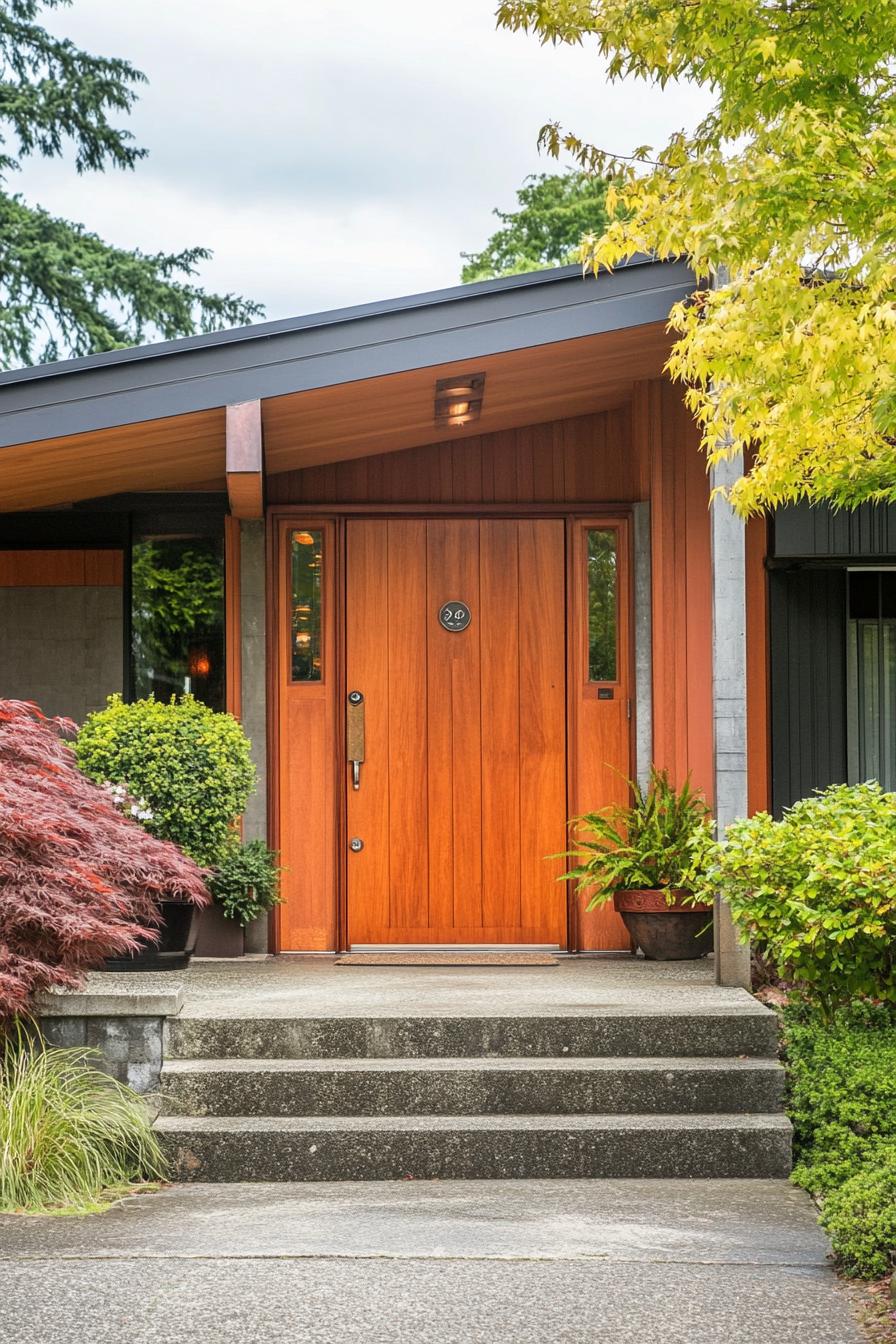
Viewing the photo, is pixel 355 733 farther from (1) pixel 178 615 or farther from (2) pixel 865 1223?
(2) pixel 865 1223

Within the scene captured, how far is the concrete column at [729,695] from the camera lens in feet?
19.2

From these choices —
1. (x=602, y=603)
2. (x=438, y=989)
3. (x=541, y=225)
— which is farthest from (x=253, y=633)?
(x=541, y=225)

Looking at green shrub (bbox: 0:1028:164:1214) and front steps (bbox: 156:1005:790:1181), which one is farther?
front steps (bbox: 156:1005:790:1181)

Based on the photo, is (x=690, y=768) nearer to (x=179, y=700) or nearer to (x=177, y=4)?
(x=179, y=700)

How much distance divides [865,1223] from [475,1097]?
5.17 feet

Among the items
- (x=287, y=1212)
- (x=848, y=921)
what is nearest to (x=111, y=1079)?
(x=287, y=1212)

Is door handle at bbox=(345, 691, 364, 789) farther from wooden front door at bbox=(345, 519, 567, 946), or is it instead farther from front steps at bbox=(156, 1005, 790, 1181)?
front steps at bbox=(156, 1005, 790, 1181)

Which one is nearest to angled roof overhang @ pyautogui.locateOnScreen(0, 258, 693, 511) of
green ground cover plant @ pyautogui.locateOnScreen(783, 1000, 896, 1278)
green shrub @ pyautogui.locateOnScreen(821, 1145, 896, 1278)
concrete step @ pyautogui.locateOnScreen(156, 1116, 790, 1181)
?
concrete step @ pyautogui.locateOnScreen(156, 1116, 790, 1181)

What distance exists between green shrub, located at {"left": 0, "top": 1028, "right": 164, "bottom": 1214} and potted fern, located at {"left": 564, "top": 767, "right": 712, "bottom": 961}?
2.64 metres

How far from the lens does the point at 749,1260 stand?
12.5 feet

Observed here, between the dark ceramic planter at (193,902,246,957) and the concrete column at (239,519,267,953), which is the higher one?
the concrete column at (239,519,267,953)

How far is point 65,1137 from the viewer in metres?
4.46

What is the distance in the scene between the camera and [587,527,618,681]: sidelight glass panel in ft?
24.7

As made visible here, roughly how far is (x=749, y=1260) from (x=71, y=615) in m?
5.31
